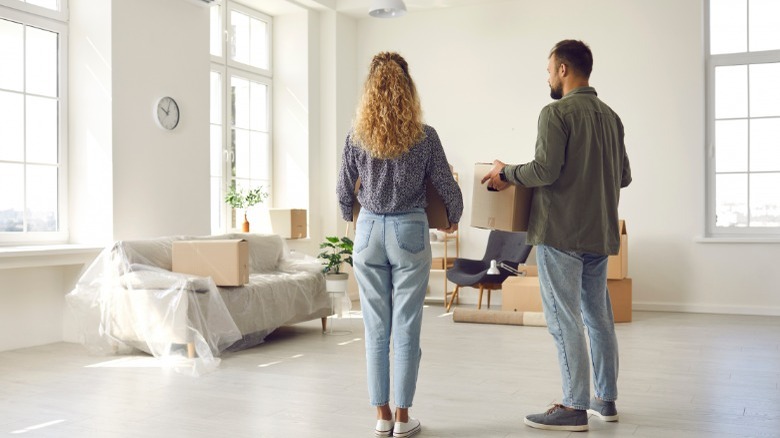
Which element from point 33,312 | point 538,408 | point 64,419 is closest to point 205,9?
point 33,312

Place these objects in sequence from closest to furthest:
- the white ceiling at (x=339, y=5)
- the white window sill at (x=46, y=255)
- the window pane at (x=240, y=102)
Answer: the white window sill at (x=46, y=255), the window pane at (x=240, y=102), the white ceiling at (x=339, y=5)

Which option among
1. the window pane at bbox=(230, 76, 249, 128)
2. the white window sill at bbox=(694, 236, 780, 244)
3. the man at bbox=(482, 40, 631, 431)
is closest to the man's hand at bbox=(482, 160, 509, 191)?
the man at bbox=(482, 40, 631, 431)

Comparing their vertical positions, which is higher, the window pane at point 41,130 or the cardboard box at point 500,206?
the window pane at point 41,130

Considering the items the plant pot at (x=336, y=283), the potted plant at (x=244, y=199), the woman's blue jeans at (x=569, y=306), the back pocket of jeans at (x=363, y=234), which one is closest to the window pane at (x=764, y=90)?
the plant pot at (x=336, y=283)

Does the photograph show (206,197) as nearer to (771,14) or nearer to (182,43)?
(182,43)

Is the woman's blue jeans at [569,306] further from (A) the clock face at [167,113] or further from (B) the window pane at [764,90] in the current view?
(B) the window pane at [764,90]

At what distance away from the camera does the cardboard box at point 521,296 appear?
6543 millimetres

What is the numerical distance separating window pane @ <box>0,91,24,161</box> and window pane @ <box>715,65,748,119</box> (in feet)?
18.8

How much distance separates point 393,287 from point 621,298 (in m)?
3.95

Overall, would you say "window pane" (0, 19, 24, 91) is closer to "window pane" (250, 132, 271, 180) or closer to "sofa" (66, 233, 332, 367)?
"sofa" (66, 233, 332, 367)

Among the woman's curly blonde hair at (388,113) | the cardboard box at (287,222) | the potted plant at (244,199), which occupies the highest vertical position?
the woman's curly blonde hair at (388,113)

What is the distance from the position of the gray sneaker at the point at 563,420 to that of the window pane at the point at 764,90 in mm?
5093

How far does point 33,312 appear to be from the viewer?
5434 mm

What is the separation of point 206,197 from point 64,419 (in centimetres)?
331
